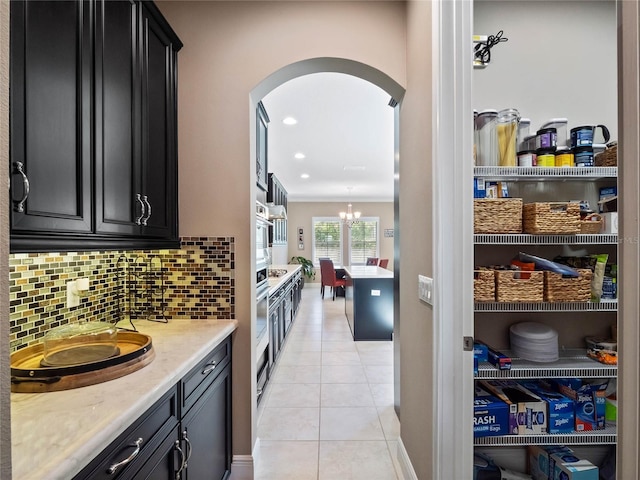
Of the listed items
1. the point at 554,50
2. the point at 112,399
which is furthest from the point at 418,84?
the point at 112,399

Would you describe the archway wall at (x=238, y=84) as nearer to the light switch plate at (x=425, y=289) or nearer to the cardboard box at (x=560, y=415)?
the light switch plate at (x=425, y=289)

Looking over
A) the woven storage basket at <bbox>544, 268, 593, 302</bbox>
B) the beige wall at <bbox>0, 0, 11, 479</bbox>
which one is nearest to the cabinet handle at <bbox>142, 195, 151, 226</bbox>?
the beige wall at <bbox>0, 0, 11, 479</bbox>

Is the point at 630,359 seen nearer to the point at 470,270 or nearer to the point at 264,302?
the point at 470,270

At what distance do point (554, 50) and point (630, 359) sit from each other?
2.02 m

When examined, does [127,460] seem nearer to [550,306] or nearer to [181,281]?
[181,281]

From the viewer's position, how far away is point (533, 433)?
1616mm

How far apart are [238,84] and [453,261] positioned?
5.05ft

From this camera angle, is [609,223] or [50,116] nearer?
[50,116]

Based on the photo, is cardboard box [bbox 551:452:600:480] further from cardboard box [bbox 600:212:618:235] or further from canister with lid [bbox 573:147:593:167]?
canister with lid [bbox 573:147:593:167]

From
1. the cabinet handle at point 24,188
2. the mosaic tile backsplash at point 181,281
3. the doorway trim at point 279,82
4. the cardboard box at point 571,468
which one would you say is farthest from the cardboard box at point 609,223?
the cabinet handle at point 24,188

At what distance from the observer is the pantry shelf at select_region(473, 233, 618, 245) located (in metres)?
1.60

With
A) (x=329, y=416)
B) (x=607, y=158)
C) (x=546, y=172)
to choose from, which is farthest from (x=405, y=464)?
(x=607, y=158)

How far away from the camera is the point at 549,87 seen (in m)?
1.85

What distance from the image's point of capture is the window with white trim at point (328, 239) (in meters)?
10.6
